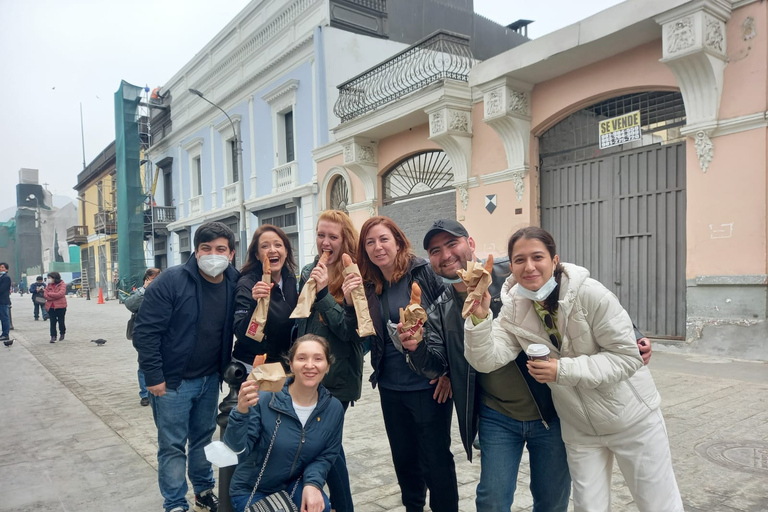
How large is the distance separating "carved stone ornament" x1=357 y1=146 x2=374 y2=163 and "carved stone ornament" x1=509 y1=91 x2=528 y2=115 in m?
4.63

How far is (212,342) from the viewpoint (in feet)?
11.0

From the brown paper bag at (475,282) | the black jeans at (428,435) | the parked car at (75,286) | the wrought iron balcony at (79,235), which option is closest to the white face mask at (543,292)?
the brown paper bag at (475,282)

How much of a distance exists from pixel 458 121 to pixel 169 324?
345 inches

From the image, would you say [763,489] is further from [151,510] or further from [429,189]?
[429,189]

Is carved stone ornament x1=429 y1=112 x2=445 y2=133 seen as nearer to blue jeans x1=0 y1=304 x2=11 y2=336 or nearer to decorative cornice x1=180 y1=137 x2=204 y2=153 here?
blue jeans x1=0 y1=304 x2=11 y2=336

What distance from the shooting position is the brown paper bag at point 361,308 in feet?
8.79

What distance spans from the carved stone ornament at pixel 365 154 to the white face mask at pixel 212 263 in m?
10.6

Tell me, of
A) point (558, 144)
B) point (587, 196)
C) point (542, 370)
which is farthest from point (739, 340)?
point (542, 370)

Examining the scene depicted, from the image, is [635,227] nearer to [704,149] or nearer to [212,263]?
[704,149]

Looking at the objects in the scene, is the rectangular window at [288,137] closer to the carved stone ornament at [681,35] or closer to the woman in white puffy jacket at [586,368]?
the carved stone ornament at [681,35]

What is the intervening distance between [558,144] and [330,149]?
274 inches

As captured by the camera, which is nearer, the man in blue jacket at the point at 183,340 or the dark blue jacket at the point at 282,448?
the dark blue jacket at the point at 282,448

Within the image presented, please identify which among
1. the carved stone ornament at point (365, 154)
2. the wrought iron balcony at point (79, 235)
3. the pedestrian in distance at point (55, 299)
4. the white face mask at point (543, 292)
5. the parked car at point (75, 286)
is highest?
the carved stone ornament at point (365, 154)

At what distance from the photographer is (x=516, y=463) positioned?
2477 mm
